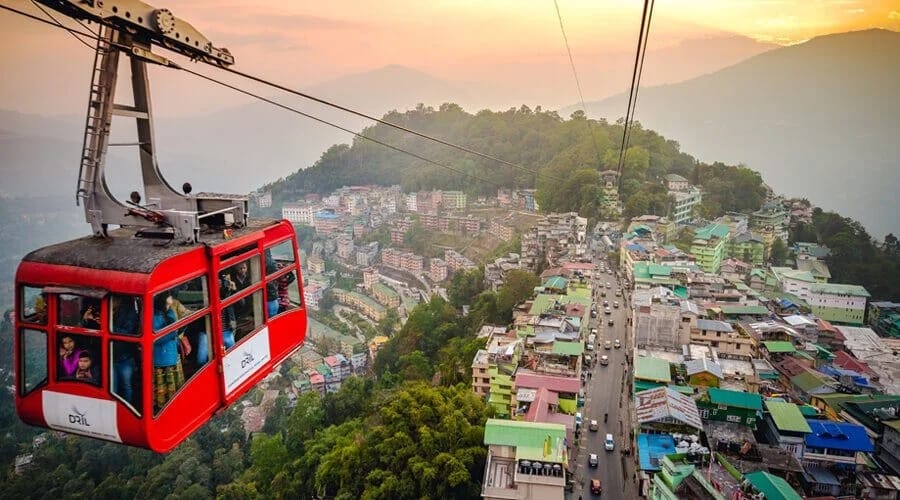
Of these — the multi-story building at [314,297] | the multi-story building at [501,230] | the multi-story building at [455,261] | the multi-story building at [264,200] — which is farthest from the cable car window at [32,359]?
the multi-story building at [264,200]

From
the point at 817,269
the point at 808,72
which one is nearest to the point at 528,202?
the point at 817,269

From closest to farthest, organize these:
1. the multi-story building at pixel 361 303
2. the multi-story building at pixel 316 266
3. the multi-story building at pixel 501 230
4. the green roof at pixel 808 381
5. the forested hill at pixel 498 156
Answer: the green roof at pixel 808 381
the forested hill at pixel 498 156
the multi-story building at pixel 361 303
the multi-story building at pixel 501 230
the multi-story building at pixel 316 266

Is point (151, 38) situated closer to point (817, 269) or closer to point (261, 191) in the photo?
point (817, 269)

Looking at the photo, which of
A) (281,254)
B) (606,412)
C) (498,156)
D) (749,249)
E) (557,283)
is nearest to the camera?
(281,254)

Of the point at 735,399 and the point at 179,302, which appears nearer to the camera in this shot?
the point at 179,302

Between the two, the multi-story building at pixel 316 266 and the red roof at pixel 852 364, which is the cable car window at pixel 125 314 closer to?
the red roof at pixel 852 364

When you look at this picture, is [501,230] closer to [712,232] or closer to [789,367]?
[712,232]

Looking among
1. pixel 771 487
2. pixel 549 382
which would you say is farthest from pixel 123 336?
pixel 549 382
